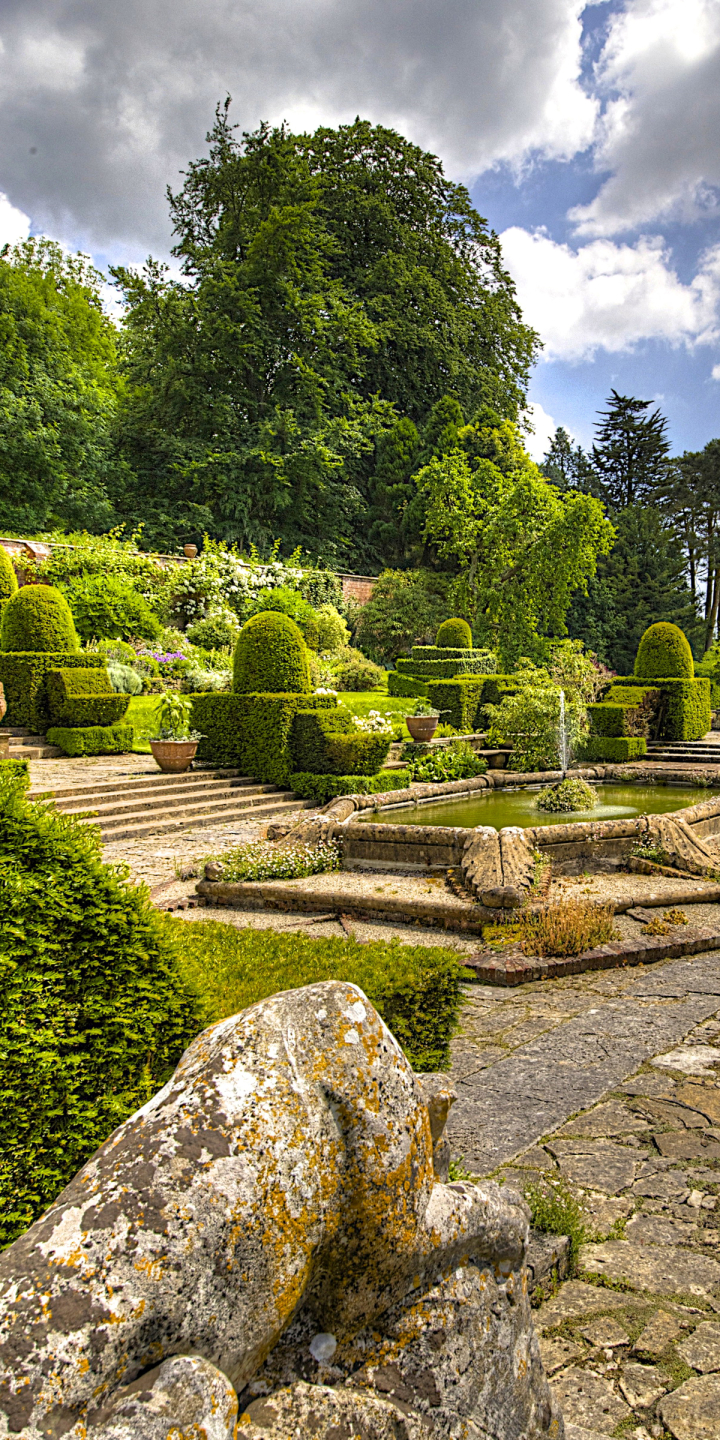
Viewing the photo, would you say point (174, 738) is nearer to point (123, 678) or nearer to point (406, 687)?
point (123, 678)

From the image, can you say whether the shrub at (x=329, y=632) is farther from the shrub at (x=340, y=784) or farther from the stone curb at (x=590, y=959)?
the stone curb at (x=590, y=959)

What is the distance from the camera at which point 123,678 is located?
18016mm

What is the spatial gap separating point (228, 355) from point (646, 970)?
3090 centimetres

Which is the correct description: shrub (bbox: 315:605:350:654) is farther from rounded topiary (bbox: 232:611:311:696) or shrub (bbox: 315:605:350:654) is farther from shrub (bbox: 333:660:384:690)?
rounded topiary (bbox: 232:611:311:696)

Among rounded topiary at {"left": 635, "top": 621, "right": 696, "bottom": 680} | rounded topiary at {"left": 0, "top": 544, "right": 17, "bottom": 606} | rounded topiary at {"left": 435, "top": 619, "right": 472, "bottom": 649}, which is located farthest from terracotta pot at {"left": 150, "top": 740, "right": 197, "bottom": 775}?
rounded topiary at {"left": 435, "top": 619, "right": 472, "bottom": 649}

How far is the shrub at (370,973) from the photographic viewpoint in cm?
317

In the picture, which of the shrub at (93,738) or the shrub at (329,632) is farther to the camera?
the shrub at (329,632)

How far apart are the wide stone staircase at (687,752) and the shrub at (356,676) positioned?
332 inches

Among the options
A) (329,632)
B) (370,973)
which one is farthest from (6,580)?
(370,973)

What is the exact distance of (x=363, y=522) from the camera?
37938 mm

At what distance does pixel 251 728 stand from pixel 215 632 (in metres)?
8.79

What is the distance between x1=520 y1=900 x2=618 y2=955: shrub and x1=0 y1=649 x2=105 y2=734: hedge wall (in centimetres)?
1158

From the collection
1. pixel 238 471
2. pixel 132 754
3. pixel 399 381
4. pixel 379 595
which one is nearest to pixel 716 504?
pixel 399 381

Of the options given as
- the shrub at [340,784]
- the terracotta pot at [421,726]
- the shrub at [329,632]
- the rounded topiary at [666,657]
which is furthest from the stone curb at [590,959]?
the shrub at [329,632]
